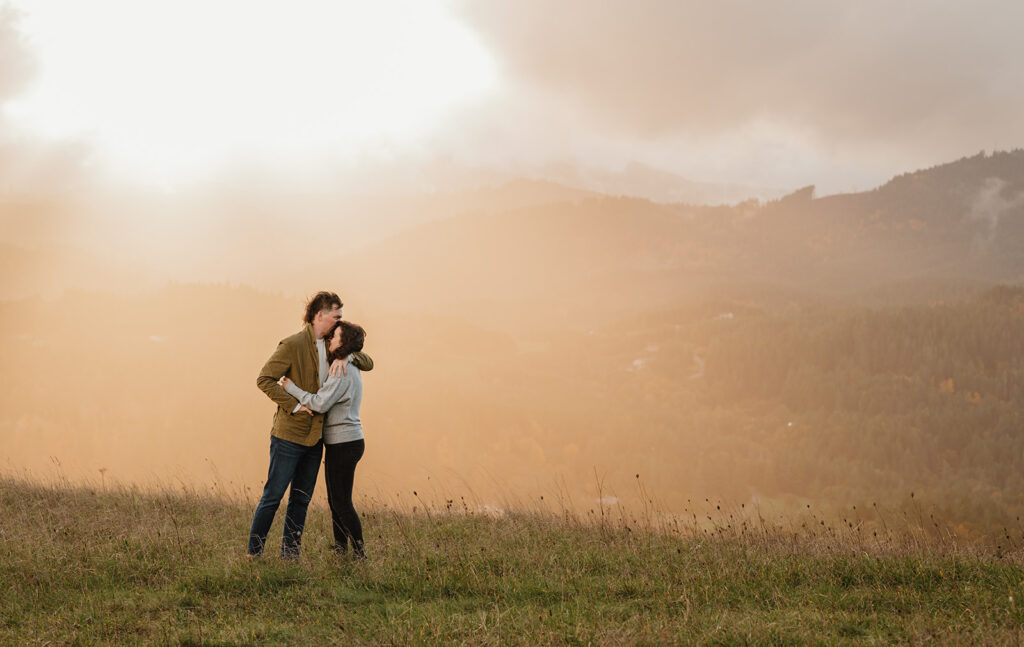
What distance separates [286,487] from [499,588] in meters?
2.61

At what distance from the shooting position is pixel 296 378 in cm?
727

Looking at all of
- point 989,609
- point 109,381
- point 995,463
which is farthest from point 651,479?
point 989,609

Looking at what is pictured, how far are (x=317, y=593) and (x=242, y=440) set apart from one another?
449ft

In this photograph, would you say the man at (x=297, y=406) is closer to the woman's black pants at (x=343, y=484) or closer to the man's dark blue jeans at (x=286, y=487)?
the man's dark blue jeans at (x=286, y=487)

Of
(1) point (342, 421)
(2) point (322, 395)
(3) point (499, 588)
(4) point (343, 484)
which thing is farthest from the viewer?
(4) point (343, 484)

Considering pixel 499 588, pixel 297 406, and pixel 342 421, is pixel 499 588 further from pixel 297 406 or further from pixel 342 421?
pixel 297 406

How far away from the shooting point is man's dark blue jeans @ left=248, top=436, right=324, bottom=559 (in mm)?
7238

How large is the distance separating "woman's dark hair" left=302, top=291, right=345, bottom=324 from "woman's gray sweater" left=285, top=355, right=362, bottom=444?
67cm

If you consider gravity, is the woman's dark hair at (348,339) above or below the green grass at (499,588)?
above

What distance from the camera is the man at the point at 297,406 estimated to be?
7148mm

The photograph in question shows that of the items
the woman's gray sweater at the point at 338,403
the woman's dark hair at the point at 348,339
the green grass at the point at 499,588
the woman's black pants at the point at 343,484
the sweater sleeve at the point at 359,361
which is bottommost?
the green grass at the point at 499,588

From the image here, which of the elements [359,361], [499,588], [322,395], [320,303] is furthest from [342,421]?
[499,588]

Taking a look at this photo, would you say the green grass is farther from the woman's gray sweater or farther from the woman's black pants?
the woman's gray sweater

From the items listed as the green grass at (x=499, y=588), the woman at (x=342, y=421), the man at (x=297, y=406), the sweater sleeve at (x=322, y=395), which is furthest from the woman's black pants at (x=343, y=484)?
the sweater sleeve at (x=322, y=395)
